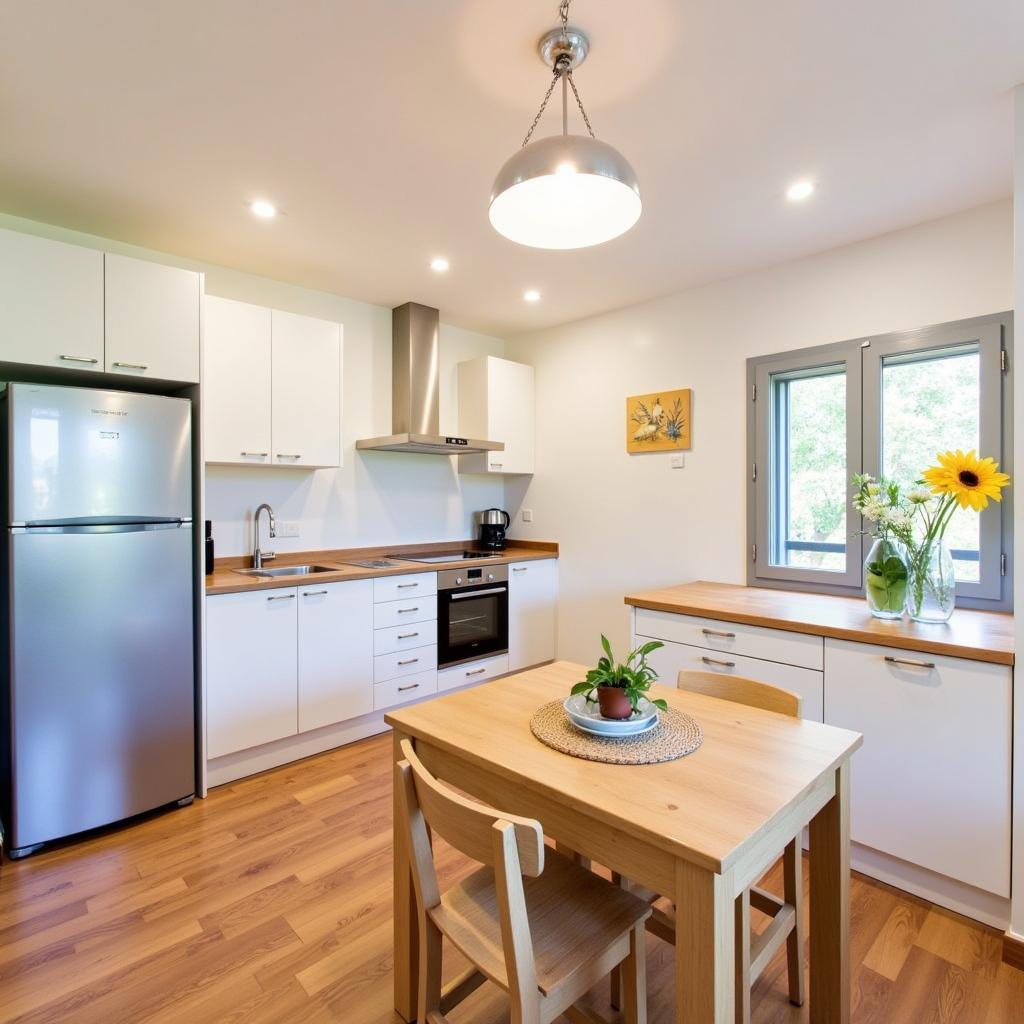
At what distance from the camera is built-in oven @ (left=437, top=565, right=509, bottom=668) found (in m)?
3.49

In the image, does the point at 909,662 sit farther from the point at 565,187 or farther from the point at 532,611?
the point at 532,611

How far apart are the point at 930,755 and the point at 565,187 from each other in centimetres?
206

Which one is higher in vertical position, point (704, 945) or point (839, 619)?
point (839, 619)

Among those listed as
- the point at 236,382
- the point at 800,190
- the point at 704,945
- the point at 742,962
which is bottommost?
the point at 742,962

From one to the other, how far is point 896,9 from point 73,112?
7.80 ft

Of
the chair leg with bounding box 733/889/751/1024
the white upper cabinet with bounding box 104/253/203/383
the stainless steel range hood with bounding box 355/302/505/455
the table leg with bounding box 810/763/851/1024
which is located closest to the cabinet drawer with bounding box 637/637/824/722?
the table leg with bounding box 810/763/851/1024

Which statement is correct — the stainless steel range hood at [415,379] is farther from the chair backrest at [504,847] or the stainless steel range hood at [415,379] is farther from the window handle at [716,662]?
the chair backrest at [504,847]

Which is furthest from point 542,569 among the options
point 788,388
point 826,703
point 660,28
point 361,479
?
point 660,28

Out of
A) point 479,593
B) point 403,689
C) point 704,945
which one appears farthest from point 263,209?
point 704,945

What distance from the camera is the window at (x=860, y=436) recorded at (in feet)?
7.72

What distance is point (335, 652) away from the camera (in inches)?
118

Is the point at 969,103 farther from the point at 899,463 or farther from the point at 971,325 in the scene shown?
the point at 899,463

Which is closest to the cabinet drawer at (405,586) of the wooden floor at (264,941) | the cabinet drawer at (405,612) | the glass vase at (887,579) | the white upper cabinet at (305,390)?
the cabinet drawer at (405,612)

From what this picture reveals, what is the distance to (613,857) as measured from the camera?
1.02 m
